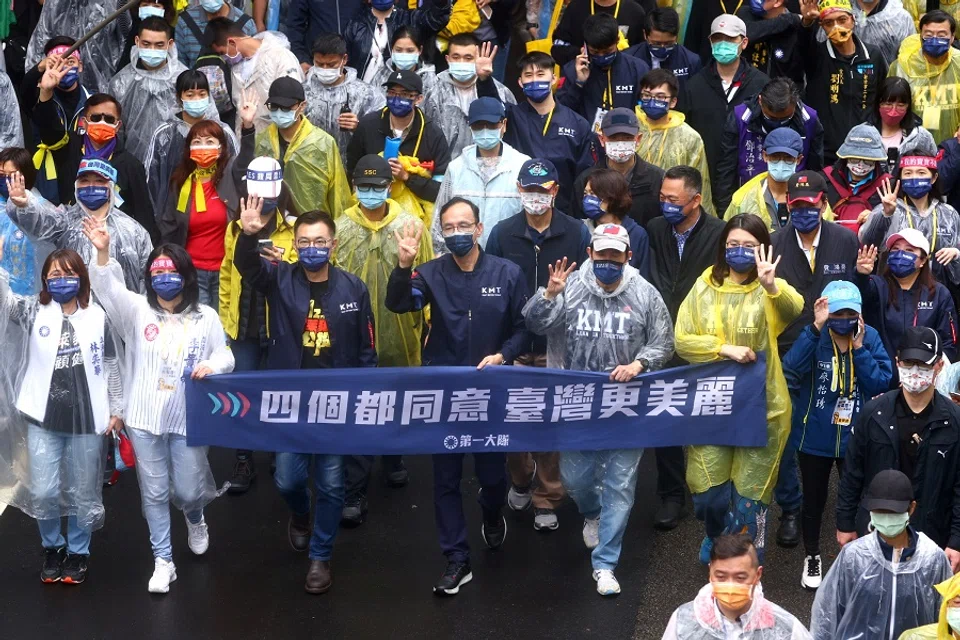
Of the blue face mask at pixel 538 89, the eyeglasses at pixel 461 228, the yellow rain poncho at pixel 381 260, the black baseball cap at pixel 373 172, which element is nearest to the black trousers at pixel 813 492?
the eyeglasses at pixel 461 228

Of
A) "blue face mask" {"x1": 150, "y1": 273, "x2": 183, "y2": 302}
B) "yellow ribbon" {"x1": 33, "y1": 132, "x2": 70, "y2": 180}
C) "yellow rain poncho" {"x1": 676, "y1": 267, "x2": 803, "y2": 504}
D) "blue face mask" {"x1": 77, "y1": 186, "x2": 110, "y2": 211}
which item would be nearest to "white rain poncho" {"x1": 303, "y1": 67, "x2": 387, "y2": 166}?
"yellow ribbon" {"x1": 33, "y1": 132, "x2": 70, "y2": 180}

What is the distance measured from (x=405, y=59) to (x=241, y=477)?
3.40 meters

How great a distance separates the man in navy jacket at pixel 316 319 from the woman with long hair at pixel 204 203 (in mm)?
1359

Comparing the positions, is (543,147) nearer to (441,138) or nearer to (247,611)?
(441,138)

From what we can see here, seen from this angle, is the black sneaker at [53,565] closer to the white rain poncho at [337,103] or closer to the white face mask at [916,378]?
the white rain poncho at [337,103]

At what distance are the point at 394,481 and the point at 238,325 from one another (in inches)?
57.1

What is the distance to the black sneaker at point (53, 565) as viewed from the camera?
9.09 metres

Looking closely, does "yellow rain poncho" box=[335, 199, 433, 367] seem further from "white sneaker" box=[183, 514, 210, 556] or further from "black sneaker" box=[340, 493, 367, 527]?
"white sneaker" box=[183, 514, 210, 556]

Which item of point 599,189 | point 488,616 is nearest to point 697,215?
point 599,189

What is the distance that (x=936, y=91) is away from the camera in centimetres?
1181

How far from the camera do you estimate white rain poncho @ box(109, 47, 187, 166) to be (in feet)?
37.9

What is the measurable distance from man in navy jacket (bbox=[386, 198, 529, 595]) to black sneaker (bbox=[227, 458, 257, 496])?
169 centimetres

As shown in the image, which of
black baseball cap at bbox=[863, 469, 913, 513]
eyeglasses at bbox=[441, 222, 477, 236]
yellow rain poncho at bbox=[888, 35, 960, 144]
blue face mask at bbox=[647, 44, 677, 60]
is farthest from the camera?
blue face mask at bbox=[647, 44, 677, 60]

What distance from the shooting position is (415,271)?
910 cm
